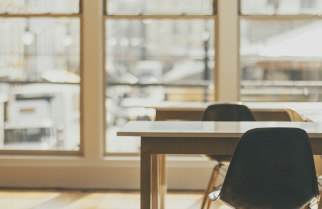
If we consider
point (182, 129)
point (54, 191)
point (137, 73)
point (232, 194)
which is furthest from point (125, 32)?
point (232, 194)

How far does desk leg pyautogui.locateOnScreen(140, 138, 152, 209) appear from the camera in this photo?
268cm

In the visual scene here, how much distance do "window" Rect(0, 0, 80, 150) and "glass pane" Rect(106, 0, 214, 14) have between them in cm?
47

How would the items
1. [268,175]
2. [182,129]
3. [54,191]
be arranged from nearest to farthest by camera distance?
[268,175], [182,129], [54,191]

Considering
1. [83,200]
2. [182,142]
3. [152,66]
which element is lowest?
[83,200]

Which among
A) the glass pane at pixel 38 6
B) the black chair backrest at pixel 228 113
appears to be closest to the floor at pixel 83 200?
the black chair backrest at pixel 228 113

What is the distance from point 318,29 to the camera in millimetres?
5344

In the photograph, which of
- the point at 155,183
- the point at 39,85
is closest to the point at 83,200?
the point at 39,85

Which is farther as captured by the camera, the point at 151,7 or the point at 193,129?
the point at 151,7

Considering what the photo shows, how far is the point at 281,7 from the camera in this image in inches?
209

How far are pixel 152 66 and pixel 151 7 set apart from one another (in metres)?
0.57

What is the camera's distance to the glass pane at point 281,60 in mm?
5352

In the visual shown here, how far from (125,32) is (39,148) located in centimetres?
142

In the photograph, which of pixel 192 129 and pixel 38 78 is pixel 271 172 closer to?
pixel 192 129

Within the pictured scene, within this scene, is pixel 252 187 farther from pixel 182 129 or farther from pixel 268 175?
pixel 182 129
